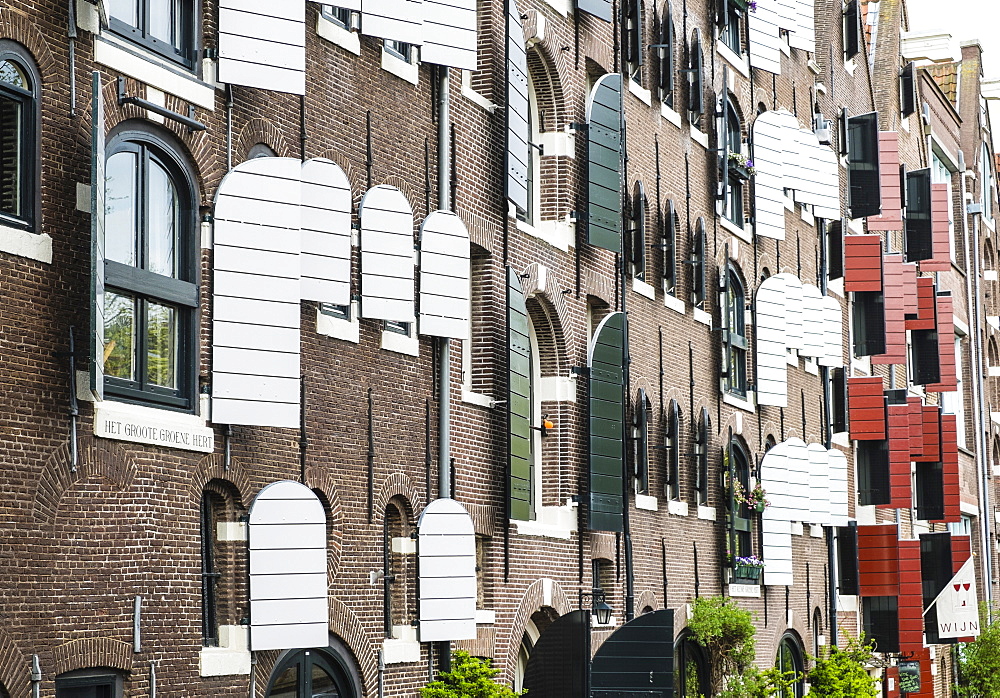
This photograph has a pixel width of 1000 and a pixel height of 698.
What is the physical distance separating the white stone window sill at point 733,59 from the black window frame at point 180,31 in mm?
15247

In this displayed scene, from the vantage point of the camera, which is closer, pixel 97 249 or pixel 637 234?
pixel 97 249

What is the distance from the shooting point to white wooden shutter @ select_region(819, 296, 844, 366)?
30859 millimetres

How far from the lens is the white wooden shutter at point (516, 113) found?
18125 millimetres

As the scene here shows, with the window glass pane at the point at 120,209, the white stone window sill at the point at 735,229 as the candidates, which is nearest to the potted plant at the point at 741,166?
the white stone window sill at the point at 735,229

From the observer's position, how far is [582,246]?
2044cm

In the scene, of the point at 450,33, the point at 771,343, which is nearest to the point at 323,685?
the point at 450,33

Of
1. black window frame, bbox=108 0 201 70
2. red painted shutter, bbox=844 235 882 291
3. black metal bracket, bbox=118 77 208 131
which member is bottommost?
black metal bracket, bbox=118 77 208 131

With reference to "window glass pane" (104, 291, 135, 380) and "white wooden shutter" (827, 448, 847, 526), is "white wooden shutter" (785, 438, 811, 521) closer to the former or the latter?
"white wooden shutter" (827, 448, 847, 526)

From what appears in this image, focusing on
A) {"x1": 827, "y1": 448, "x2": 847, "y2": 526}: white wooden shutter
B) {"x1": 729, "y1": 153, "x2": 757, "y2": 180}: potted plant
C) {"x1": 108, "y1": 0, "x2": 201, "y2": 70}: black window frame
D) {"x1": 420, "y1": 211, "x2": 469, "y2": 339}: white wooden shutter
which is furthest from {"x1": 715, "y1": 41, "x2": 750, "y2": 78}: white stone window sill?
{"x1": 108, "y1": 0, "x2": 201, "y2": 70}: black window frame

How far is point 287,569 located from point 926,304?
30.3m

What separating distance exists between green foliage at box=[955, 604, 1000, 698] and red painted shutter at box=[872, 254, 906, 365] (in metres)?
9.69

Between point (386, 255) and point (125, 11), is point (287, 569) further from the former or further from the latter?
point (125, 11)

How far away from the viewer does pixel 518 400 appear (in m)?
18.2

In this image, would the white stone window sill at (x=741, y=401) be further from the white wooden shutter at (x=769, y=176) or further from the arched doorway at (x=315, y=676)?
the arched doorway at (x=315, y=676)
